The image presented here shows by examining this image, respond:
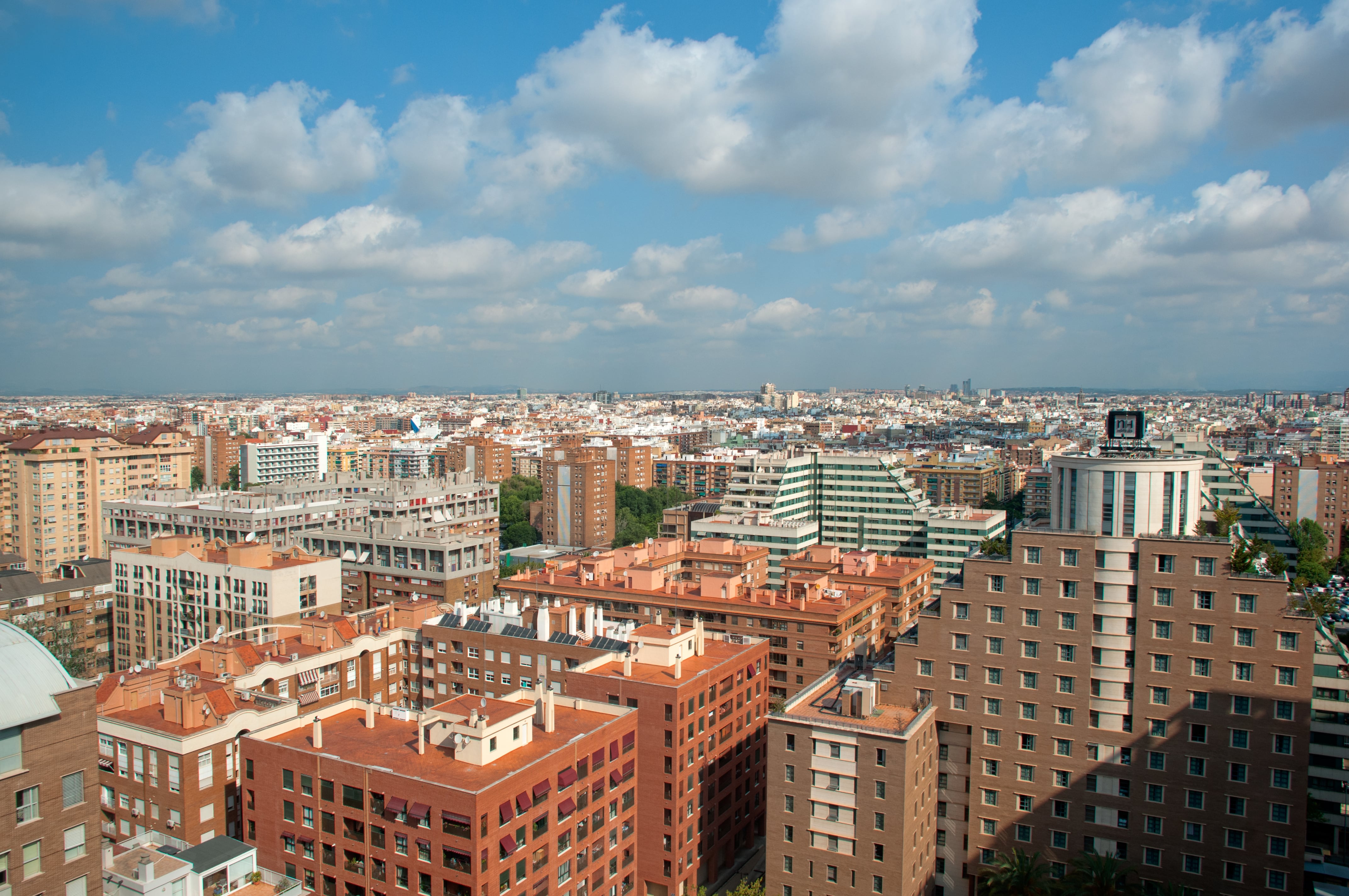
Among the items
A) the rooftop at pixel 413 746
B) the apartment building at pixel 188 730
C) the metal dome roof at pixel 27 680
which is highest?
the metal dome roof at pixel 27 680

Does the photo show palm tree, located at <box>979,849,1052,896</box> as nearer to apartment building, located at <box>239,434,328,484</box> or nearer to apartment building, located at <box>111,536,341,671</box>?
apartment building, located at <box>111,536,341,671</box>

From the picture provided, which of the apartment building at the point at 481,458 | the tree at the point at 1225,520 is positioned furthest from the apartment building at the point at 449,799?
the apartment building at the point at 481,458

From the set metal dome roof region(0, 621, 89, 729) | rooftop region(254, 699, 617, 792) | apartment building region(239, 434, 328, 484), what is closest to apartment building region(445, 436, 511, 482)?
apartment building region(239, 434, 328, 484)

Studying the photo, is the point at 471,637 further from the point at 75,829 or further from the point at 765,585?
the point at 765,585

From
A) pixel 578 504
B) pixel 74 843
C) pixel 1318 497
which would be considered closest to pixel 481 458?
pixel 578 504

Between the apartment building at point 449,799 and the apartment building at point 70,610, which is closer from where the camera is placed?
the apartment building at point 449,799

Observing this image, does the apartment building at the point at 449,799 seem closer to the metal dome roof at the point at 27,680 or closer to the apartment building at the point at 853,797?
the apartment building at the point at 853,797

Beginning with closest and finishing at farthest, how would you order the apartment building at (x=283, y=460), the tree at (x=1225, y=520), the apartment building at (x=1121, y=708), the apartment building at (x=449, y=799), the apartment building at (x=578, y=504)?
the apartment building at (x=449, y=799)
the apartment building at (x=1121, y=708)
the tree at (x=1225, y=520)
the apartment building at (x=578, y=504)
the apartment building at (x=283, y=460)

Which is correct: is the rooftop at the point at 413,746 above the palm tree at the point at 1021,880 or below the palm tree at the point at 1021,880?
above
